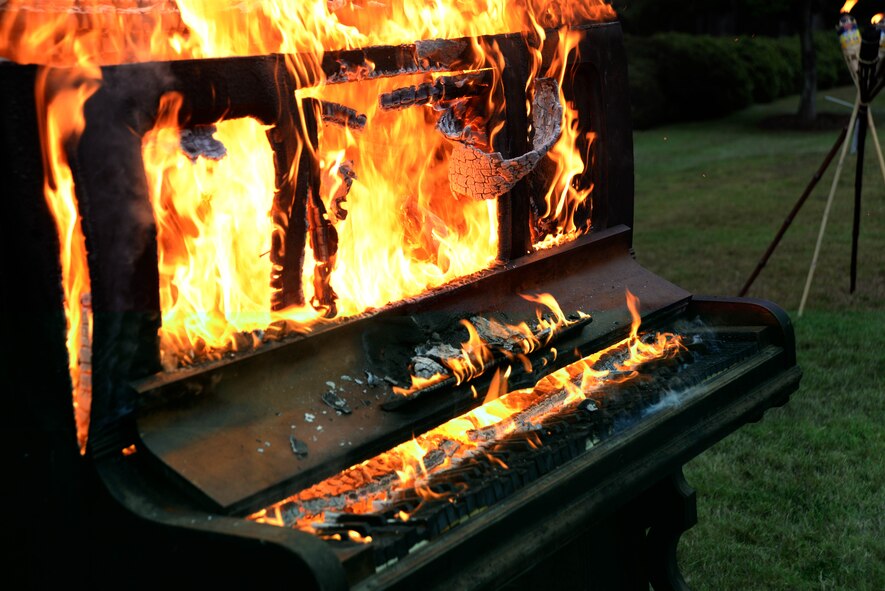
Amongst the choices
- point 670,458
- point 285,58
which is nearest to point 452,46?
point 285,58

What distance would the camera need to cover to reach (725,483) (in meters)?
4.59

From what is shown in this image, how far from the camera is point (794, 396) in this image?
18.3 ft

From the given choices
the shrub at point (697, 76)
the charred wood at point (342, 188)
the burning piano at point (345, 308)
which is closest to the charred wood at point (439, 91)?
the burning piano at point (345, 308)

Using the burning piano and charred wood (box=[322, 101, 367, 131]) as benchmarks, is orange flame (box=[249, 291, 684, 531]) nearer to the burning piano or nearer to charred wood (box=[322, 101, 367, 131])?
the burning piano

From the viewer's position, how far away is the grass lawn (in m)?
4.00

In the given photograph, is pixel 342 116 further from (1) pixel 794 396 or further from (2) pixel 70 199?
(1) pixel 794 396

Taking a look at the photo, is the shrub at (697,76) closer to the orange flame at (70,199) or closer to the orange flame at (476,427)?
the orange flame at (476,427)

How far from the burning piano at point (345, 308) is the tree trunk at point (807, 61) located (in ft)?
50.1

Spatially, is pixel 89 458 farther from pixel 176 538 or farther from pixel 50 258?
pixel 50 258

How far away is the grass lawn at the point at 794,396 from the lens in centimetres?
400

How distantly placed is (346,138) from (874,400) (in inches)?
156

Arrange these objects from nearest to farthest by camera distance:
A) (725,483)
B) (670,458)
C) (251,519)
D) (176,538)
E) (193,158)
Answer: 1. (176,538)
2. (251,519)
3. (193,158)
4. (670,458)
5. (725,483)

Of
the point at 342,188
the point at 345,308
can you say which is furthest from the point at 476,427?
the point at 342,188

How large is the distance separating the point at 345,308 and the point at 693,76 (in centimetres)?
1742
